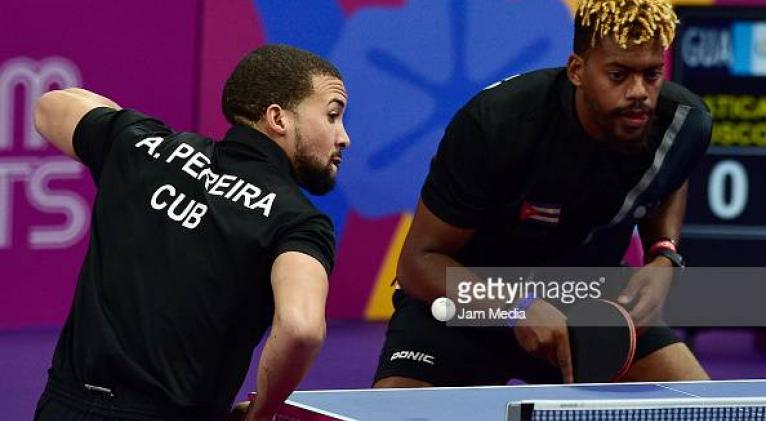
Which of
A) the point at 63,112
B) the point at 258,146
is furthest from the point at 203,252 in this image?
the point at 63,112

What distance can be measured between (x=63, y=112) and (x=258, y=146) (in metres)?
0.63

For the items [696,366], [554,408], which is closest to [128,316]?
[554,408]

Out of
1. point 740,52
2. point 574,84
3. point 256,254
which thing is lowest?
point 256,254

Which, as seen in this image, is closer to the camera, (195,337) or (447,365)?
(195,337)

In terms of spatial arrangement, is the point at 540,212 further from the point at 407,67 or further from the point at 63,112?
the point at 407,67

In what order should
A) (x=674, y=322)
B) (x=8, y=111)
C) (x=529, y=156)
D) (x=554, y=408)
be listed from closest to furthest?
(x=554, y=408)
(x=529, y=156)
(x=8, y=111)
(x=674, y=322)

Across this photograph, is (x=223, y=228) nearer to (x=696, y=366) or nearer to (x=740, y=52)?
(x=696, y=366)

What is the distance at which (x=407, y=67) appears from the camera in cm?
980

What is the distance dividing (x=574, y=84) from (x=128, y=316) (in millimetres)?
1819

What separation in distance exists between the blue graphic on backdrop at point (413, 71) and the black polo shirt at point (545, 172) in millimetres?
3878

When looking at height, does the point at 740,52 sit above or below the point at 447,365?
above

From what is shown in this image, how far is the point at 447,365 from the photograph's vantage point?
593 centimetres

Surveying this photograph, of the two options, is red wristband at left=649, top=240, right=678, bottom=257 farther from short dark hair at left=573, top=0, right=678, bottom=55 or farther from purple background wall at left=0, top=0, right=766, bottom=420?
purple background wall at left=0, top=0, right=766, bottom=420

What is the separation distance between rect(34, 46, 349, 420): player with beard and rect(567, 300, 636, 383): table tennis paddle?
119 cm
